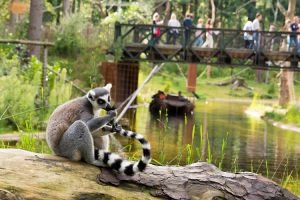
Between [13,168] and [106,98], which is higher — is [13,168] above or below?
below

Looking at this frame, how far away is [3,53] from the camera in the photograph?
1866cm

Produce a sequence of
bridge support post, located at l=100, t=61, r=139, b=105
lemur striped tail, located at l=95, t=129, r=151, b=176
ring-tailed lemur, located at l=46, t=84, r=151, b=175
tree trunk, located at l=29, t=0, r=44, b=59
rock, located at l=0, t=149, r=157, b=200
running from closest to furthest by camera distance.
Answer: rock, located at l=0, t=149, r=157, b=200
lemur striped tail, located at l=95, t=129, r=151, b=176
ring-tailed lemur, located at l=46, t=84, r=151, b=175
tree trunk, located at l=29, t=0, r=44, b=59
bridge support post, located at l=100, t=61, r=139, b=105

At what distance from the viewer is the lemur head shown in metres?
6.26

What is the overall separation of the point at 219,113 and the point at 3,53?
56.6 feet

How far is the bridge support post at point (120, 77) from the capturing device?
25938 mm

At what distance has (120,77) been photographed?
28.3 metres

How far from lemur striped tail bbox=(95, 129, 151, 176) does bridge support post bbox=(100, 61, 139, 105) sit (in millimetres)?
19517

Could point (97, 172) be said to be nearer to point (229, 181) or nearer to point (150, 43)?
point (229, 181)

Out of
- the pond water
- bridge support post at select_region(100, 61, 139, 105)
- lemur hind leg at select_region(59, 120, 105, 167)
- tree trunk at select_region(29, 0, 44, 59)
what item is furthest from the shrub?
lemur hind leg at select_region(59, 120, 105, 167)

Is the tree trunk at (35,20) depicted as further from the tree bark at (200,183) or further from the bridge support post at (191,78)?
the bridge support post at (191,78)

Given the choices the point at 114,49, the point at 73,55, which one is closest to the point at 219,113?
the point at 114,49

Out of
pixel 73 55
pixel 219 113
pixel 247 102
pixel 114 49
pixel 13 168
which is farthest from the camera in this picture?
pixel 247 102

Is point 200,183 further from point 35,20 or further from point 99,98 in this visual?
point 35,20

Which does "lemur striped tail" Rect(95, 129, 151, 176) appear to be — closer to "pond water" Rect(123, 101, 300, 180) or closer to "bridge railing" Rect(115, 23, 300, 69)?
"pond water" Rect(123, 101, 300, 180)
